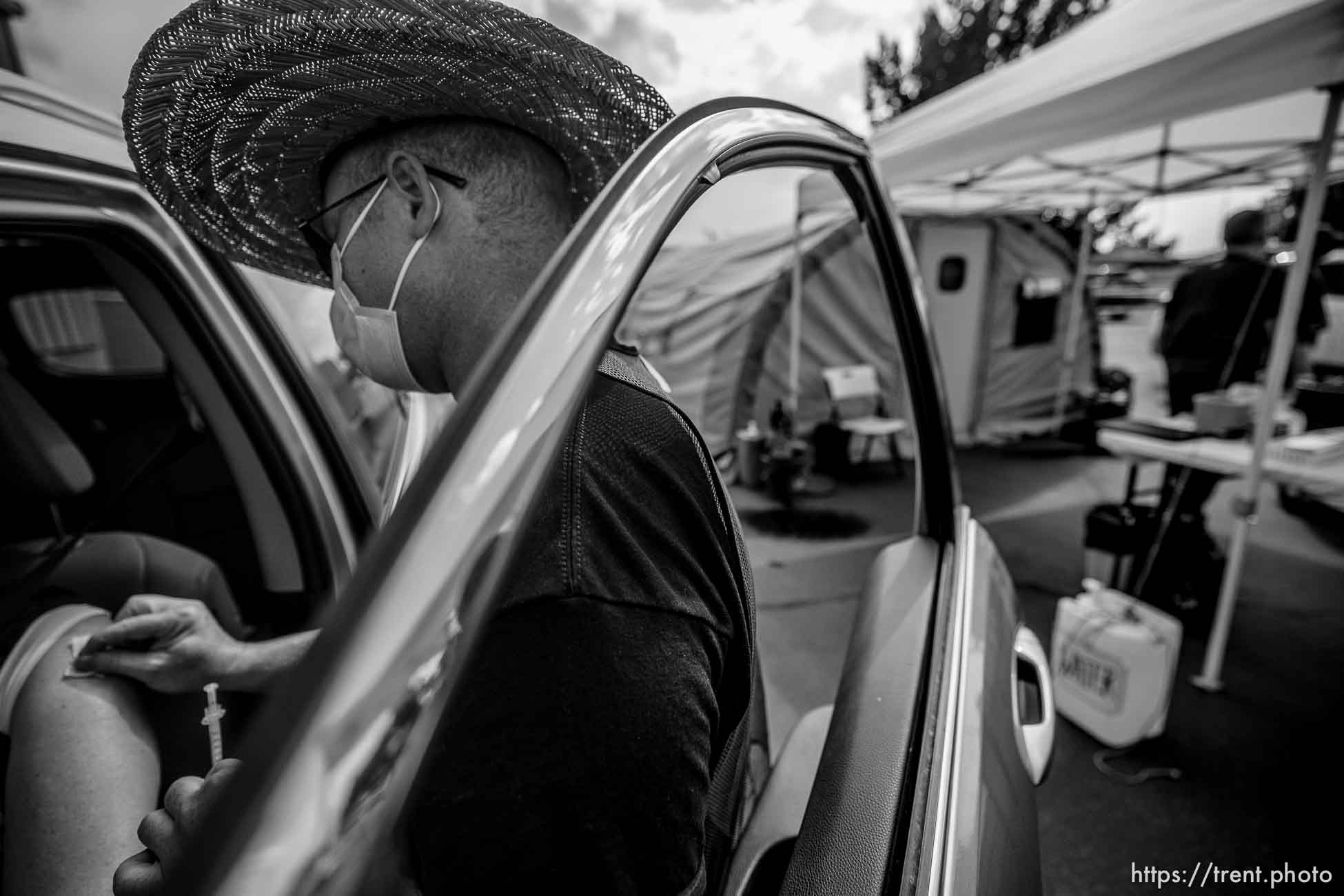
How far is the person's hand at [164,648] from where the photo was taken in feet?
3.41

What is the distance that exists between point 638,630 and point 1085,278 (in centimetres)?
917

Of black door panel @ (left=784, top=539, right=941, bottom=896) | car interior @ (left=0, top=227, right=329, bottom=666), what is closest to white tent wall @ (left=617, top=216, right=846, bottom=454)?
car interior @ (left=0, top=227, right=329, bottom=666)

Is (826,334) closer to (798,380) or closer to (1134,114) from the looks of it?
(798,380)

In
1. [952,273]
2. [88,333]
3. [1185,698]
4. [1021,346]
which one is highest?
[952,273]

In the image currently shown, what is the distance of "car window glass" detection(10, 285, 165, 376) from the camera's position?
242cm

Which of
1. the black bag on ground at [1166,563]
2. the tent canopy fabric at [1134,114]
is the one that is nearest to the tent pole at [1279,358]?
the tent canopy fabric at [1134,114]

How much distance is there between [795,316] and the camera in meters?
6.31

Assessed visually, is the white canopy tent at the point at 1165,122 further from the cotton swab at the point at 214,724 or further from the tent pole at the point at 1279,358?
the cotton swab at the point at 214,724

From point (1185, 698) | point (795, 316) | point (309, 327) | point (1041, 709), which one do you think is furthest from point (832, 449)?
point (309, 327)

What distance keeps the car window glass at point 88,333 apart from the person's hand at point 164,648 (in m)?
1.53

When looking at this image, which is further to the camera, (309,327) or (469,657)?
(309,327)

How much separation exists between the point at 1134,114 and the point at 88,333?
196 inches

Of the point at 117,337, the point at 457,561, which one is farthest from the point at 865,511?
the point at 457,561

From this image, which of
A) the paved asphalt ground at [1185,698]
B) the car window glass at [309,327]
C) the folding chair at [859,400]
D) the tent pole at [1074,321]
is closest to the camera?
the car window glass at [309,327]
